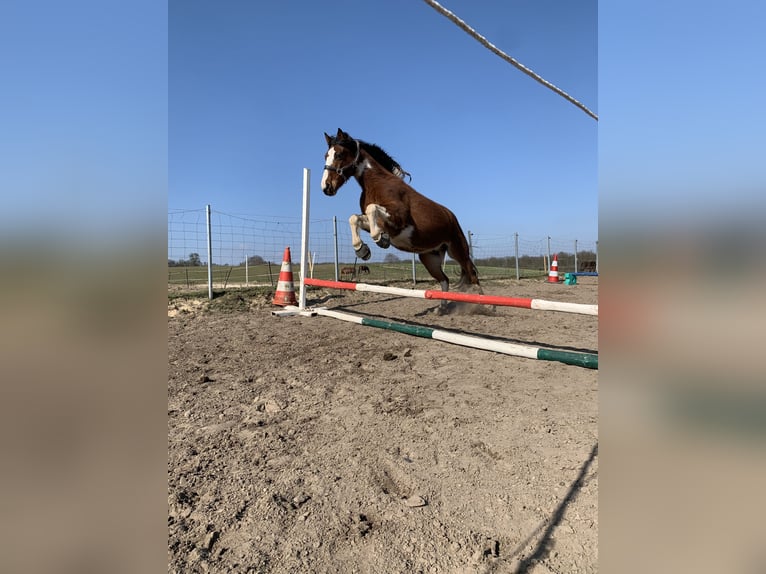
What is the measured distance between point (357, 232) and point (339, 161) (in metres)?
0.83

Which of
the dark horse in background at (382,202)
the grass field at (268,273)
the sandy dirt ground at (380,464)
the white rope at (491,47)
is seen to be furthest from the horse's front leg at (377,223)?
the grass field at (268,273)

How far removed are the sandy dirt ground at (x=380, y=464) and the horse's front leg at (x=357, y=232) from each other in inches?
46.9

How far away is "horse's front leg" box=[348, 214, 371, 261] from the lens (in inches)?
159

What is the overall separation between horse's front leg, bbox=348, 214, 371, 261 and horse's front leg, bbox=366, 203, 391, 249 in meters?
0.09

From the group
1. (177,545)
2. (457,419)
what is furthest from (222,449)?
(457,419)

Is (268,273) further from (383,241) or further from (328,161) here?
(383,241)

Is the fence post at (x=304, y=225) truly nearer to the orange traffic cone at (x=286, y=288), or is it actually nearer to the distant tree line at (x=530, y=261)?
the orange traffic cone at (x=286, y=288)

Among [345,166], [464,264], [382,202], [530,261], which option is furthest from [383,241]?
[530,261]

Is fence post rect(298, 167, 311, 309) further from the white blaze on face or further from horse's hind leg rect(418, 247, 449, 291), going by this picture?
horse's hind leg rect(418, 247, 449, 291)

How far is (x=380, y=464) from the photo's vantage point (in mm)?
1625

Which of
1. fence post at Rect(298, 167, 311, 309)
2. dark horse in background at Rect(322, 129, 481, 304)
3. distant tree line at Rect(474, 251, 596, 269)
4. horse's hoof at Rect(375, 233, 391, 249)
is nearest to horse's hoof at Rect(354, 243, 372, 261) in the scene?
dark horse in background at Rect(322, 129, 481, 304)

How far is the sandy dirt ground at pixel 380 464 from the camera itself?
1146mm
